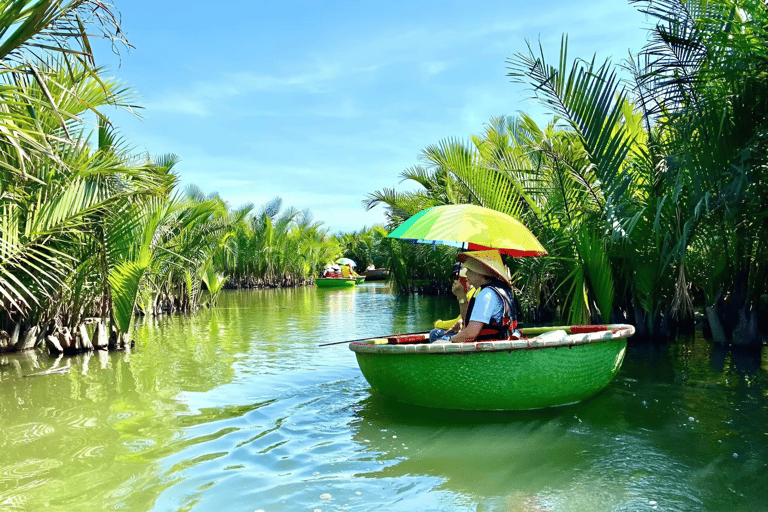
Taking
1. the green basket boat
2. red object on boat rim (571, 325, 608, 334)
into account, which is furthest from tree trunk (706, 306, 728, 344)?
the green basket boat

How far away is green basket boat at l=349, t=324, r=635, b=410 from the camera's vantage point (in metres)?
5.89

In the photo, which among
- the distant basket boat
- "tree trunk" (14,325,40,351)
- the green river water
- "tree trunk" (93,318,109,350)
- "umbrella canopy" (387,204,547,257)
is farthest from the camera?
the distant basket boat

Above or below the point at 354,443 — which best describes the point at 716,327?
above

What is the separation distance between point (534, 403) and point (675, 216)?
3360 mm

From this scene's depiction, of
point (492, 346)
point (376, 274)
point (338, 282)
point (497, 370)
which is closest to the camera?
point (492, 346)

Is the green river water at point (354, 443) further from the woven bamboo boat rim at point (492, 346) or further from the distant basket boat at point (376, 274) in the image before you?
the distant basket boat at point (376, 274)

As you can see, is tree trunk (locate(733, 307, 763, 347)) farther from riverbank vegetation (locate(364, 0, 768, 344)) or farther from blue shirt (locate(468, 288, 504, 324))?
blue shirt (locate(468, 288, 504, 324))

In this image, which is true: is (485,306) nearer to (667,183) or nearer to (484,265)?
(484,265)

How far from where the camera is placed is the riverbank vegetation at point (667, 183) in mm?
6941

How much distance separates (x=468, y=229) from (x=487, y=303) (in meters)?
0.88

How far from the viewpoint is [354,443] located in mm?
5422

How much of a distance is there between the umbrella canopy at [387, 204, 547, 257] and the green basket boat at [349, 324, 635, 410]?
110 centimetres

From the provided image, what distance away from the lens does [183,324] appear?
50.5 feet

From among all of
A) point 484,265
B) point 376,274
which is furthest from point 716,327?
point 376,274
